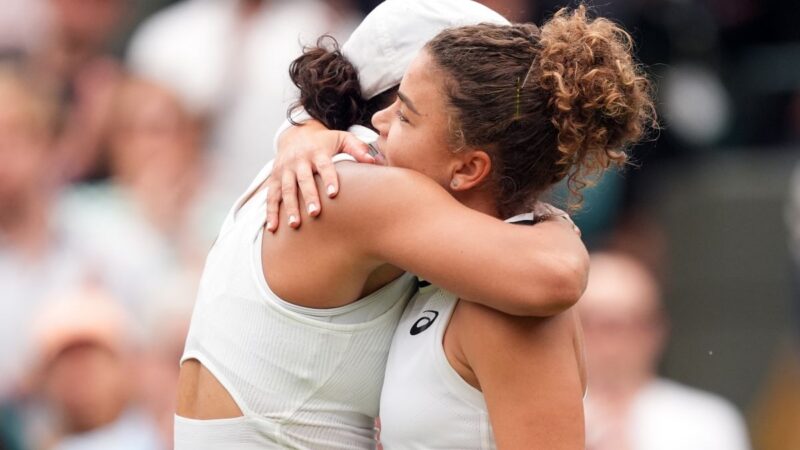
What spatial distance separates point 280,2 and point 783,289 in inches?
104

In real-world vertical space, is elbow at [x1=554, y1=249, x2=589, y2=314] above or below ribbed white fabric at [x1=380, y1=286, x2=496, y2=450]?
above

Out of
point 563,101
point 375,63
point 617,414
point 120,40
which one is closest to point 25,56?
point 120,40

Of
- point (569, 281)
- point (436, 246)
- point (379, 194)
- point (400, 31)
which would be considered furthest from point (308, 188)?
point (569, 281)

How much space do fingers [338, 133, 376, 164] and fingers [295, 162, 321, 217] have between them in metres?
0.08

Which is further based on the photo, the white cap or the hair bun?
the white cap

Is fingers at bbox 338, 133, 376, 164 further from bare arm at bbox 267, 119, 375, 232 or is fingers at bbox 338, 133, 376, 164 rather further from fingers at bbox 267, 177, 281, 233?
fingers at bbox 267, 177, 281, 233

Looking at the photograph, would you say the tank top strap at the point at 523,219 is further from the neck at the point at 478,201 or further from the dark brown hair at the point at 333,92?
the dark brown hair at the point at 333,92

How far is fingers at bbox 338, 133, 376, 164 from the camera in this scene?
2.39 meters

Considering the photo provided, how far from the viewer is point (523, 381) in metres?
2.23

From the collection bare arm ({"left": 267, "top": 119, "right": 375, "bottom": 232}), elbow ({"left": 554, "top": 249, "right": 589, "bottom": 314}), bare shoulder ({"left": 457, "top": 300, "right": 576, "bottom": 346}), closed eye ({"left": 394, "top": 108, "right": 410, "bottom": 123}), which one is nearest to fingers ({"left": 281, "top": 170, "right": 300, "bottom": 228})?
bare arm ({"left": 267, "top": 119, "right": 375, "bottom": 232})

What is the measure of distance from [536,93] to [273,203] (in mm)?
513

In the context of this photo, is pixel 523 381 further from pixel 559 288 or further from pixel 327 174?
pixel 327 174

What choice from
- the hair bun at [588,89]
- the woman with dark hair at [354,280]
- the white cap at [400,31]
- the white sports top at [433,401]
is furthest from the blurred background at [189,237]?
the white sports top at [433,401]

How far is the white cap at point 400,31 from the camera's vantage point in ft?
8.12
